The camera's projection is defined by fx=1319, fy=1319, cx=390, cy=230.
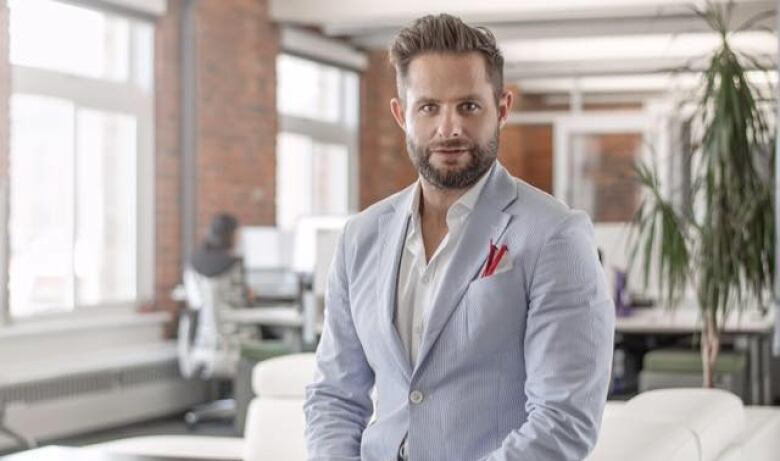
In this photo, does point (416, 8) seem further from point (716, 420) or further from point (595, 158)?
point (716, 420)

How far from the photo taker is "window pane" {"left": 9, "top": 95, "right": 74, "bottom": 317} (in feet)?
25.4

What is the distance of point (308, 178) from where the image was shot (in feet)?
38.2

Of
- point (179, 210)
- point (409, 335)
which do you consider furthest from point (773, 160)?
point (179, 210)

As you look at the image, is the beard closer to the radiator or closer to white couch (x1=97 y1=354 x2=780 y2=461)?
white couch (x1=97 y1=354 x2=780 y2=461)

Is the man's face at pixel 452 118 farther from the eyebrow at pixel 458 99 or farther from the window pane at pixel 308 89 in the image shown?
the window pane at pixel 308 89

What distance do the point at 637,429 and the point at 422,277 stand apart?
2.90 ft

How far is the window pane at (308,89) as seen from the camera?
11141mm

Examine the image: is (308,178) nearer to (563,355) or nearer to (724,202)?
(724,202)

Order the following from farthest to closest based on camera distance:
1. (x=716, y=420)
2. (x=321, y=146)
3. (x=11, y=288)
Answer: (x=321, y=146) → (x=11, y=288) → (x=716, y=420)

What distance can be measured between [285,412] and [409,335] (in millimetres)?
2302

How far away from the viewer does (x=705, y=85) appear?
4.96 metres

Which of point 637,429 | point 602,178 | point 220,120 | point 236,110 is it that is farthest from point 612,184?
point 637,429

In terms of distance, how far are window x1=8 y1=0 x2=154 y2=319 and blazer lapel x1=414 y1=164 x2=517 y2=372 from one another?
6150 mm

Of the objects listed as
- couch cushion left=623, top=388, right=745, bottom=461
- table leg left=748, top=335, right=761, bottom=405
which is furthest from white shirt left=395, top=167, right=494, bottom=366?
table leg left=748, top=335, right=761, bottom=405
